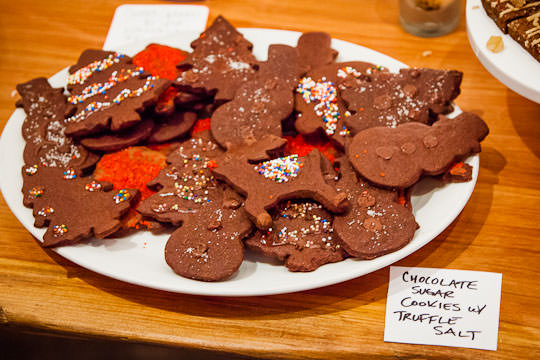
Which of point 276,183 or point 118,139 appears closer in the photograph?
point 276,183

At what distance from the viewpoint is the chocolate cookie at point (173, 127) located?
173 centimetres

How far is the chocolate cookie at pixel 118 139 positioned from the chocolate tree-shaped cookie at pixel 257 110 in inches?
9.6

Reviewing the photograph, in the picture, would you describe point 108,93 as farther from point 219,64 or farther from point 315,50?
point 315,50

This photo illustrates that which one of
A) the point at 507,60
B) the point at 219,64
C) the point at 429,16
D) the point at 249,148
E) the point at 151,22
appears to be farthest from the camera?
the point at 151,22

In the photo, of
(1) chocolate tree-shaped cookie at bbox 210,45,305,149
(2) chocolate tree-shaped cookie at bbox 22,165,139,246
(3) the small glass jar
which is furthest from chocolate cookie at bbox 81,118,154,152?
(3) the small glass jar

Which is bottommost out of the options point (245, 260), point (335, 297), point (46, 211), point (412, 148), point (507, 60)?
point (335, 297)

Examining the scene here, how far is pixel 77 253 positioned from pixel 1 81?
1.18 metres

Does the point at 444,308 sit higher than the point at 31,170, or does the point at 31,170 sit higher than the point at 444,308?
the point at 31,170

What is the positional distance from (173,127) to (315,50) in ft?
1.92

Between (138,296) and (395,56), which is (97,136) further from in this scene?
(395,56)

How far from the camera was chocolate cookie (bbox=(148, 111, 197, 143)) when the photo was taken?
1.73m

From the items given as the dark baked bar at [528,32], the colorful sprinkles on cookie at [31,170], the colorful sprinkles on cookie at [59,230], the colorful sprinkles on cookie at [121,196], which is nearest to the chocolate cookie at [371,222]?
the dark baked bar at [528,32]

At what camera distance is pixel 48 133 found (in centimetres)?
173

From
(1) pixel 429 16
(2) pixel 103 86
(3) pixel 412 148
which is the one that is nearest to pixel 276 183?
(3) pixel 412 148
